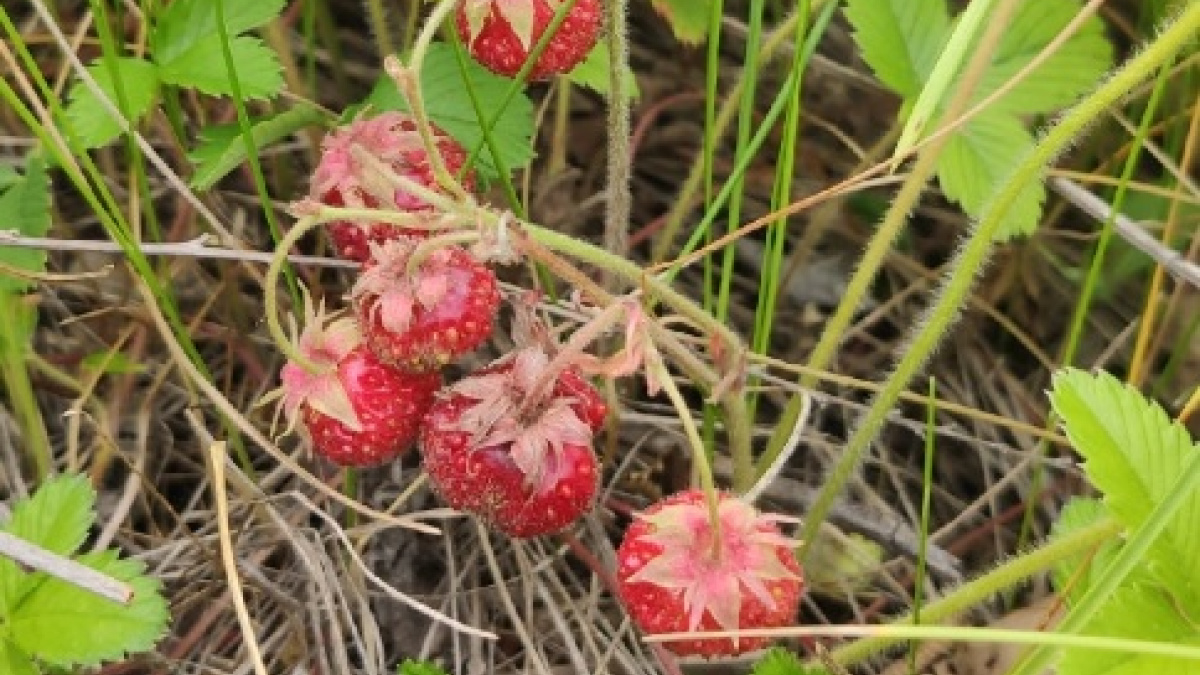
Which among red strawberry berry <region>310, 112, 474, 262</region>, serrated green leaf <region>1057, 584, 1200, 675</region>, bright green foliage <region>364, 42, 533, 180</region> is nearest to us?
serrated green leaf <region>1057, 584, 1200, 675</region>

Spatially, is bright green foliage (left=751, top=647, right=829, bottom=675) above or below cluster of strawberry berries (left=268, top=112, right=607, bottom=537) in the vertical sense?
below

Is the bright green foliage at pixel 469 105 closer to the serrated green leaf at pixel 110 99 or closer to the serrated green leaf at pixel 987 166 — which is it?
the serrated green leaf at pixel 110 99

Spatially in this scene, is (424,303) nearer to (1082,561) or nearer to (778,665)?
(778,665)

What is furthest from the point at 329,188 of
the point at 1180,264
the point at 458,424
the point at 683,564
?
the point at 1180,264

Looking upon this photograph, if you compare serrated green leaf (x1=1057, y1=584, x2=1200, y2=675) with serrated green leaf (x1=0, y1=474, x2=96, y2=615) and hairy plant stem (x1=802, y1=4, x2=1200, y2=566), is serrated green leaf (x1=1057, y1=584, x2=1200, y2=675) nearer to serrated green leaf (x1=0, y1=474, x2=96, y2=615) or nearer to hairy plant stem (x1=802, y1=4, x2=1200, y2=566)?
hairy plant stem (x1=802, y1=4, x2=1200, y2=566)

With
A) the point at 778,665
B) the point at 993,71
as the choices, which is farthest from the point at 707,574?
the point at 993,71

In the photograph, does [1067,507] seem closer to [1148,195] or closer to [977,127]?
[977,127]

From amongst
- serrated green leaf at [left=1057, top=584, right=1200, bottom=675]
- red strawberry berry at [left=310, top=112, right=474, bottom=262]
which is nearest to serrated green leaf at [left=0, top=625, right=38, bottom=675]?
red strawberry berry at [left=310, top=112, right=474, bottom=262]
